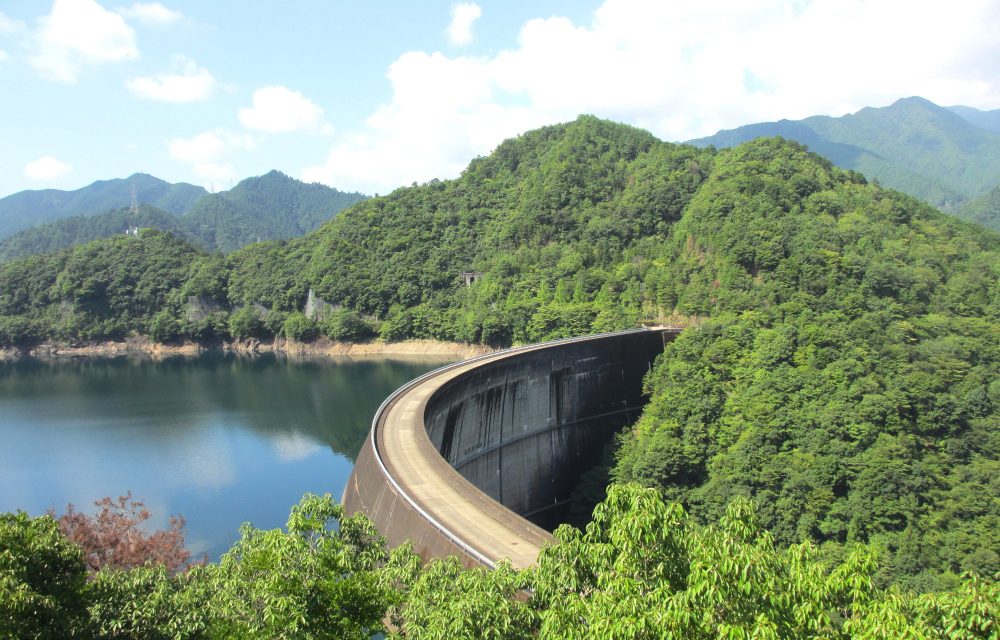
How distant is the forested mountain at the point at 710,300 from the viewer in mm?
27906

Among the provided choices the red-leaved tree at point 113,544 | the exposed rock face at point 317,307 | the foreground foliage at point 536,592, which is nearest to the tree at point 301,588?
the foreground foliage at point 536,592

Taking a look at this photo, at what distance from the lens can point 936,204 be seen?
5812 inches

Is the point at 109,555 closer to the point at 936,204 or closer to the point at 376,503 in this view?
the point at 376,503

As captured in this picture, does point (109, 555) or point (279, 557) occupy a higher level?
point (279, 557)

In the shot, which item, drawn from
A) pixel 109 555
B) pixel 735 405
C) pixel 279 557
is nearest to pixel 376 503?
pixel 109 555

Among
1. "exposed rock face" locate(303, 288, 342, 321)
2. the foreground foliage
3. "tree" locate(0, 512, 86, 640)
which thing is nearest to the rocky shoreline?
"exposed rock face" locate(303, 288, 342, 321)

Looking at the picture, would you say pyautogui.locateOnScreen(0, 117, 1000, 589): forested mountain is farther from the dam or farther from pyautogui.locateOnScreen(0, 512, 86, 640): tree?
pyautogui.locateOnScreen(0, 512, 86, 640): tree

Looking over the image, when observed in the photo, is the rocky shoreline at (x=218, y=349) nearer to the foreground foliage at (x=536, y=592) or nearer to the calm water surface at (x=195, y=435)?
the calm water surface at (x=195, y=435)

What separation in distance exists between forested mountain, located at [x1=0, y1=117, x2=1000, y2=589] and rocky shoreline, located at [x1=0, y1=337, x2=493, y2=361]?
1.26 metres

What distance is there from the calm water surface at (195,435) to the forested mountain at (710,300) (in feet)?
39.7

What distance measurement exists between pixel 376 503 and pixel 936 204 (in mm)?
163924

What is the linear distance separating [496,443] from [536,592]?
Answer: 2372 cm

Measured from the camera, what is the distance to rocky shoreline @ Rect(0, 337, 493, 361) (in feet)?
227

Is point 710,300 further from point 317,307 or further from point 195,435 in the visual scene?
point 317,307
